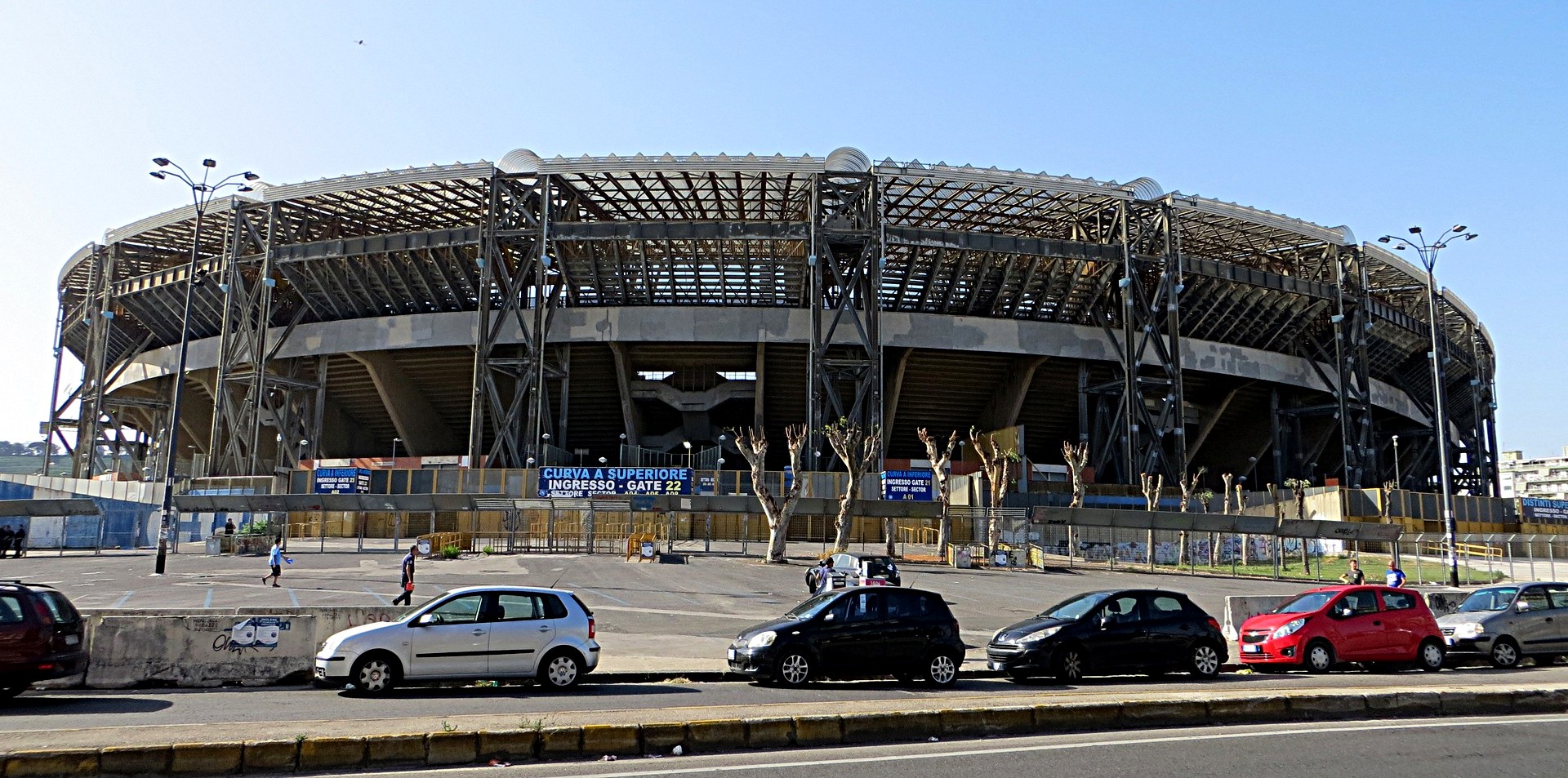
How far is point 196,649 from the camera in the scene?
12828mm

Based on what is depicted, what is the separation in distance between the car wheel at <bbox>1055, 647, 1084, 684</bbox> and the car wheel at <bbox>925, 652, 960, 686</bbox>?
143 centimetres

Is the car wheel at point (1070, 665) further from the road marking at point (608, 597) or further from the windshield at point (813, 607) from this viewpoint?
the road marking at point (608, 597)

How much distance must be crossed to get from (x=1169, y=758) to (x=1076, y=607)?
6151mm

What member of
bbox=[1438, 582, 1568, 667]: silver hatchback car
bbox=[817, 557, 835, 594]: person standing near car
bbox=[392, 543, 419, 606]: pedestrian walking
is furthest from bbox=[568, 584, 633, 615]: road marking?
bbox=[1438, 582, 1568, 667]: silver hatchback car

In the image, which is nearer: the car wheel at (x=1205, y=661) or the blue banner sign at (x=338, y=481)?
the car wheel at (x=1205, y=661)

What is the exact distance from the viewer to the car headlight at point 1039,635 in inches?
532

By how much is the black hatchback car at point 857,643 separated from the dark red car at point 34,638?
25.2 feet

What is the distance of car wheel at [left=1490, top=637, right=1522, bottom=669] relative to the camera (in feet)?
53.4

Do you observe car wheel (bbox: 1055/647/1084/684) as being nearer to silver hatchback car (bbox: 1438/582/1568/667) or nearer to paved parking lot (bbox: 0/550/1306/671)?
paved parking lot (bbox: 0/550/1306/671)

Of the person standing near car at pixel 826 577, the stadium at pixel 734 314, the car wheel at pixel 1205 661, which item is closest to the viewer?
the car wheel at pixel 1205 661

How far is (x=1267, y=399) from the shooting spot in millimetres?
67000

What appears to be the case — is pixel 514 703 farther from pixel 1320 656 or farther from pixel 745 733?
pixel 1320 656

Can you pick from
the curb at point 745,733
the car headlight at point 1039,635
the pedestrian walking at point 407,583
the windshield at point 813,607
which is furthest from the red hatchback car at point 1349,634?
the pedestrian walking at point 407,583

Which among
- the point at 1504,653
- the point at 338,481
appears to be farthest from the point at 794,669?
the point at 338,481
